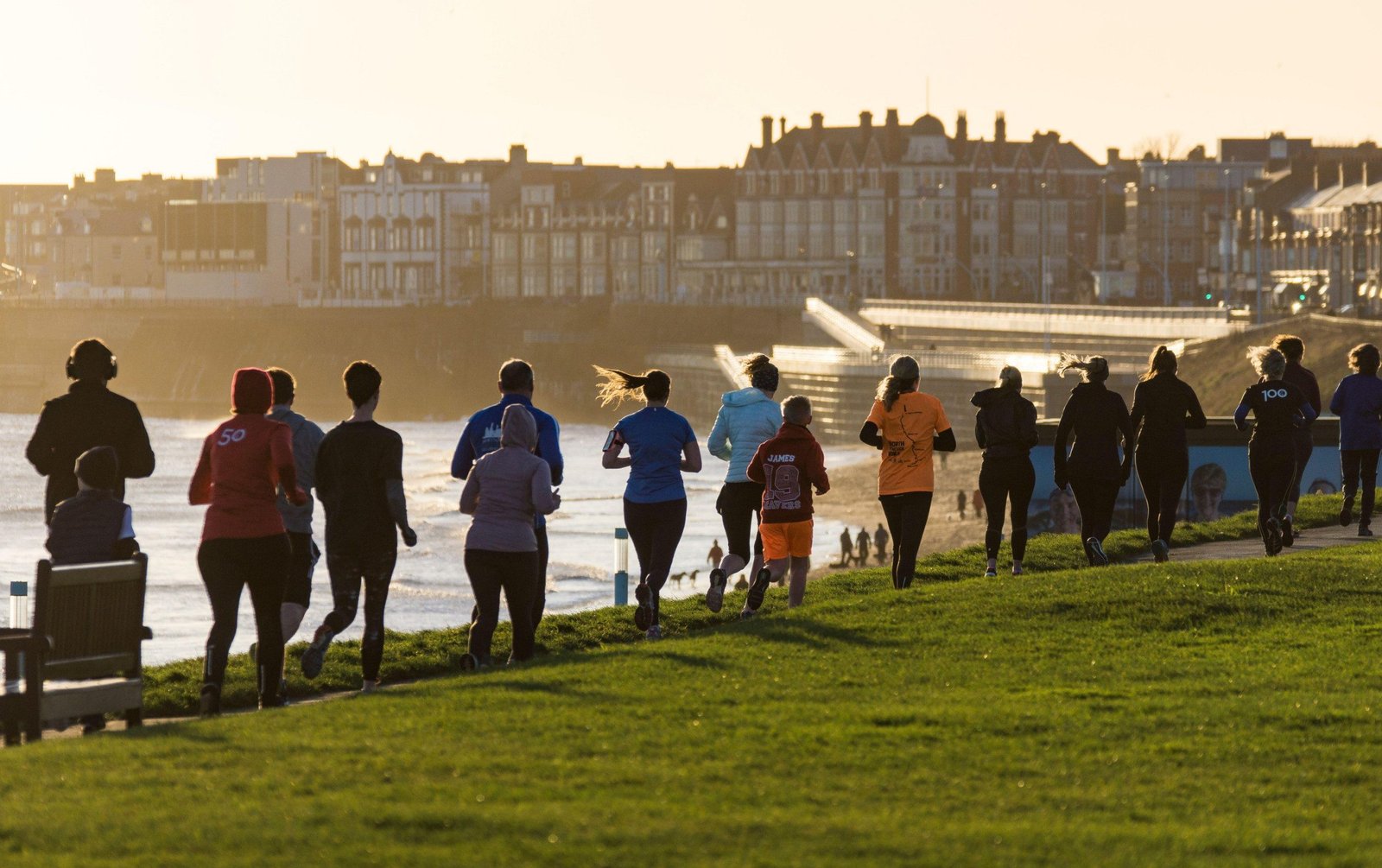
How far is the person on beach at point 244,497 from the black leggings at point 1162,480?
8790 millimetres

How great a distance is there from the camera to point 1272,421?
1858 centimetres

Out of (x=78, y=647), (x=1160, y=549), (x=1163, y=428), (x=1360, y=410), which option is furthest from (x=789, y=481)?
(x=1360, y=410)

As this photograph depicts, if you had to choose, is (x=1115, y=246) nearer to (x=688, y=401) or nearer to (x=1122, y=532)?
(x=688, y=401)

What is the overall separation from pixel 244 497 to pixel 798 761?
372 cm

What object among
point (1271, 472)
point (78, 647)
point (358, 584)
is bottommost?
point (78, 647)

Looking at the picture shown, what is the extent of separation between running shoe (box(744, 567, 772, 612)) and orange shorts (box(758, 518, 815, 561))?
0.13 metres

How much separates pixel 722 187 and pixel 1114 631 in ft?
487

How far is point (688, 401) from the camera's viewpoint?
12456 centimetres

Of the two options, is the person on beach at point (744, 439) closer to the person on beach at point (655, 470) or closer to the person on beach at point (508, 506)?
the person on beach at point (655, 470)

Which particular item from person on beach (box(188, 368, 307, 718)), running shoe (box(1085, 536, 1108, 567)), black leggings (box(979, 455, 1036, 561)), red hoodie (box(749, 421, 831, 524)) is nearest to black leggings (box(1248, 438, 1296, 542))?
running shoe (box(1085, 536, 1108, 567))

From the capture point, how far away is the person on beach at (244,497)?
11555 mm

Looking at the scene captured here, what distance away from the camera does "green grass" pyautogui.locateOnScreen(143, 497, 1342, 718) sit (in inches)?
537

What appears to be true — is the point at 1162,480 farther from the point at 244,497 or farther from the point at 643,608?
the point at 244,497

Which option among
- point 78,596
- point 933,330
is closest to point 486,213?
point 933,330
